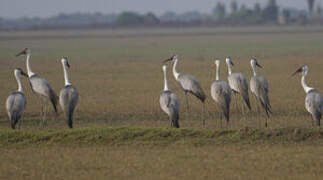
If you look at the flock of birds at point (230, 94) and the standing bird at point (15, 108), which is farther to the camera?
the standing bird at point (15, 108)

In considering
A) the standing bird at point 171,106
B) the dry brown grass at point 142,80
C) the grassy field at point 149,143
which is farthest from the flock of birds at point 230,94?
the dry brown grass at point 142,80

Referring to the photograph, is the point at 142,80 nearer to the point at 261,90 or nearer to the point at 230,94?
the point at 261,90

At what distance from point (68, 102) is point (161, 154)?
9.80 ft

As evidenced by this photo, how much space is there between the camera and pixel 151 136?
14000 mm

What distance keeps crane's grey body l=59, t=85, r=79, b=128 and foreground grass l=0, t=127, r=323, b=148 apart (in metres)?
0.74

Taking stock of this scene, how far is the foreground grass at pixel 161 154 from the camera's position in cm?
1135

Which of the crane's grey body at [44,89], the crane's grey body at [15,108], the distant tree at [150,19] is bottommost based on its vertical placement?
the crane's grey body at [15,108]

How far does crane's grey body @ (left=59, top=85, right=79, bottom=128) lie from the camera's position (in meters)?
14.9

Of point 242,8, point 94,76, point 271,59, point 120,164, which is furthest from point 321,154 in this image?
point 242,8

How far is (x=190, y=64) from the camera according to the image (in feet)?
118

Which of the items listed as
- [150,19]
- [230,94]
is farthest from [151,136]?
[150,19]

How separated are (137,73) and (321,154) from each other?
19.4 m

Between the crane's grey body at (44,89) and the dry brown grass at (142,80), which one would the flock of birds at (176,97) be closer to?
the crane's grey body at (44,89)

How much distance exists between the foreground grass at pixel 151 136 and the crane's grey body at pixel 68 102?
74cm
